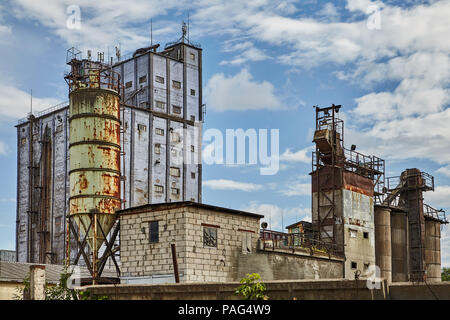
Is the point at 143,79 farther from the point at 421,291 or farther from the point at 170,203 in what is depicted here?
the point at 421,291

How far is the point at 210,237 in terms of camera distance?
30.8m

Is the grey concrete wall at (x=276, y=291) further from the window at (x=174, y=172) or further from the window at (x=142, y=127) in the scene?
the window at (x=174, y=172)

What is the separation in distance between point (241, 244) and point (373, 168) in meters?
19.3

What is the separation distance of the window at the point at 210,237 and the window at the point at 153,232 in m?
2.46

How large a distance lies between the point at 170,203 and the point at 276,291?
45.4 ft

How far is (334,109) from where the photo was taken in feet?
148

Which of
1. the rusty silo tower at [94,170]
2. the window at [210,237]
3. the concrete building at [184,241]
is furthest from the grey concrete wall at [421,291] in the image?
the rusty silo tower at [94,170]

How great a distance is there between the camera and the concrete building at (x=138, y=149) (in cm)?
5969

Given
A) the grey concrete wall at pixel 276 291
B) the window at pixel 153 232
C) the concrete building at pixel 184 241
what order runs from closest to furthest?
the grey concrete wall at pixel 276 291 → the concrete building at pixel 184 241 → the window at pixel 153 232

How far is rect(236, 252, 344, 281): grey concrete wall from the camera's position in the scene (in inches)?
1271

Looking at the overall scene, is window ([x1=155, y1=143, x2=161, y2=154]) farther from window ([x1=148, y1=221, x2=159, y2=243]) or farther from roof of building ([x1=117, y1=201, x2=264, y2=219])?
window ([x1=148, y1=221, x2=159, y2=243])

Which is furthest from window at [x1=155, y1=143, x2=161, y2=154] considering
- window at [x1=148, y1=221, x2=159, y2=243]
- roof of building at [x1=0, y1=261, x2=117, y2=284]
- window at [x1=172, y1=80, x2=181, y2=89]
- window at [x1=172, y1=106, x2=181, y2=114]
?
window at [x1=148, y1=221, x2=159, y2=243]
